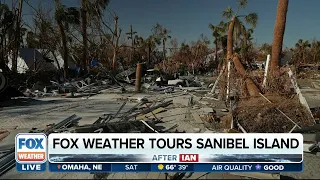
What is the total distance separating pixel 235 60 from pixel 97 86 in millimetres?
9574

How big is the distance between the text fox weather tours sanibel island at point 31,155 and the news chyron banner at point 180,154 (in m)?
0.19

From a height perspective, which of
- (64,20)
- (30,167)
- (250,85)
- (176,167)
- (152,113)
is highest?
(64,20)

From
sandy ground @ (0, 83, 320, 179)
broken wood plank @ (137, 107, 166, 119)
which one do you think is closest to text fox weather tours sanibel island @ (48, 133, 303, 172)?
sandy ground @ (0, 83, 320, 179)

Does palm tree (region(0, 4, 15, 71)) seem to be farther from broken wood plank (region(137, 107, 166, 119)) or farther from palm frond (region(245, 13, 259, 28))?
palm frond (region(245, 13, 259, 28))

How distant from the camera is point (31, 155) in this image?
3.99 m

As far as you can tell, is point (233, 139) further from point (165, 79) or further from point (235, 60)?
point (165, 79)

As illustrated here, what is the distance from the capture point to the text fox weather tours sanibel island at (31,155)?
3.94m

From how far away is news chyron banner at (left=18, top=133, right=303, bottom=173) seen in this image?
3.60 meters

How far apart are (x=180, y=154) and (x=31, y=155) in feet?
7.35

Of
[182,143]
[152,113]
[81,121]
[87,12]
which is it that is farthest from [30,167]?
[87,12]

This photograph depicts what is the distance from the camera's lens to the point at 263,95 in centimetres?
720

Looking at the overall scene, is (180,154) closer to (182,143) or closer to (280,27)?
(182,143)

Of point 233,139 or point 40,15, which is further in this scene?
point 40,15

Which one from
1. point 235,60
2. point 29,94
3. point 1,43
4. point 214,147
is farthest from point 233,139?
point 1,43
